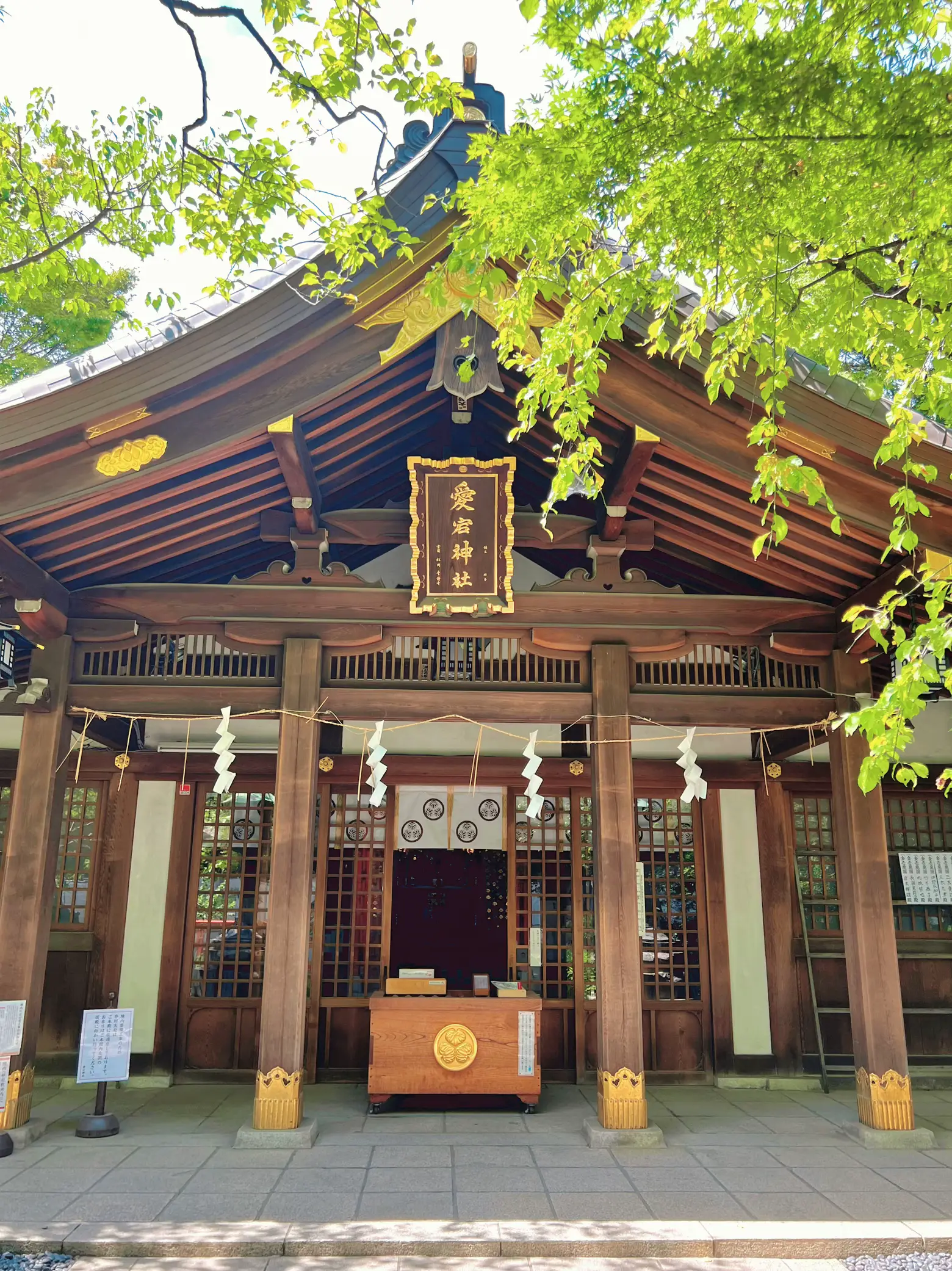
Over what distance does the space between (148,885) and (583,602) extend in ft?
16.9

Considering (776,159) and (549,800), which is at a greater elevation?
(776,159)

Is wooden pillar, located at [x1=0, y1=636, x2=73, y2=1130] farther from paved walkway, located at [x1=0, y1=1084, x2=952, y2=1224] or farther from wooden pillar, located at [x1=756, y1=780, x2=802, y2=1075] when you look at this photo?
wooden pillar, located at [x1=756, y1=780, x2=802, y2=1075]

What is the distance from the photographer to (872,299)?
5012 mm

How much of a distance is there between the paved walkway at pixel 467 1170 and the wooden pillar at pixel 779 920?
1028 millimetres

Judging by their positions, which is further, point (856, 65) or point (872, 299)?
point (872, 299)

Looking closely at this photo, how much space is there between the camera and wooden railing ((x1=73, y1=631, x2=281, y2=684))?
7145 mm

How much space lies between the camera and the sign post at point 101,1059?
260 inches

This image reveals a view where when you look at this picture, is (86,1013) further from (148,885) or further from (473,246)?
(473,246)

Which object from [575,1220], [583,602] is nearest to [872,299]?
[583,602]

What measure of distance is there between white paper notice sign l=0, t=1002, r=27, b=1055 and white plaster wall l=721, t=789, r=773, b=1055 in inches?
247

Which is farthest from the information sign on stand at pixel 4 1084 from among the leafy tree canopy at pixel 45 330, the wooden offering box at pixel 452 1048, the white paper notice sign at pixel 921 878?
the leafy tree canopy at pixel 45 330

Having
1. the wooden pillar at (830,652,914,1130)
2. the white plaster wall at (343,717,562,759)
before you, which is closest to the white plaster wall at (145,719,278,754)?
the white plaster wall at (343,717,562,759)

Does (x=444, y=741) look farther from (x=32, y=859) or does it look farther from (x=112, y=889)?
(x=32, y=859)

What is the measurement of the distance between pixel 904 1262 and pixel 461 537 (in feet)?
Result: 17.0
